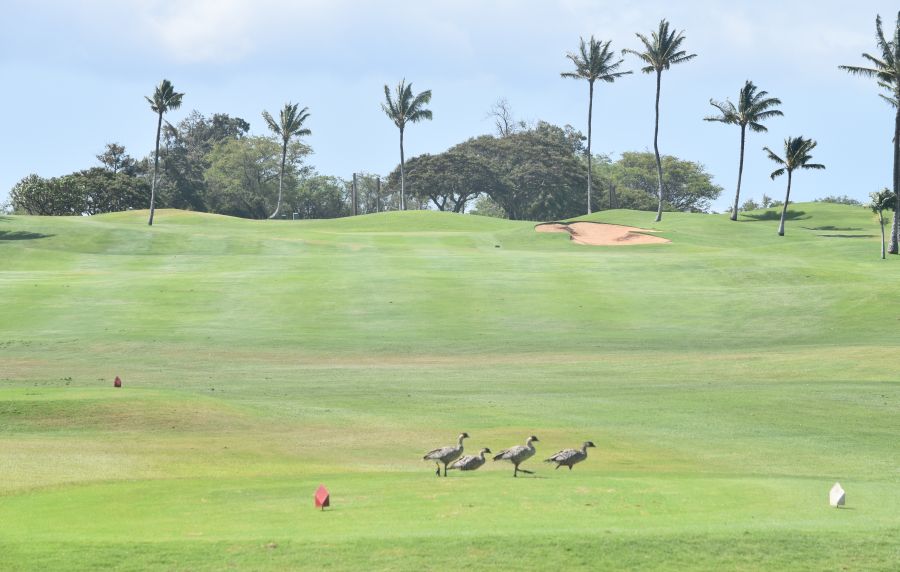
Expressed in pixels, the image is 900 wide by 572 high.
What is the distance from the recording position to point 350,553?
1327cm

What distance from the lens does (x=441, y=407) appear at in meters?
29.3

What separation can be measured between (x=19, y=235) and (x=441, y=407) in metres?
61.3

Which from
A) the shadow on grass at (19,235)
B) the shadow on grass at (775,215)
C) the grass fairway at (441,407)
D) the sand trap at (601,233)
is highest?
the shadow on grass at (775,215)

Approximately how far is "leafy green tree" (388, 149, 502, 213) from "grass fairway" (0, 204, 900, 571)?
302ft

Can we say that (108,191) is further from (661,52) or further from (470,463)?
→ (470,463)

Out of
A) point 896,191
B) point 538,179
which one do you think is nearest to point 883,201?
point 896,191

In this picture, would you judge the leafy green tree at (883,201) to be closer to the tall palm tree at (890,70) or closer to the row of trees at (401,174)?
the tall palm tree at (890,70)

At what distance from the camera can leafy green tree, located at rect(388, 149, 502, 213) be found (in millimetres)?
166000

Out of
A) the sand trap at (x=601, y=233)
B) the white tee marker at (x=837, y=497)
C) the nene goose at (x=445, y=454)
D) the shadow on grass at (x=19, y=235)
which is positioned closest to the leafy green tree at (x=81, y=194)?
the shadow on grass at (x=19, y=235)

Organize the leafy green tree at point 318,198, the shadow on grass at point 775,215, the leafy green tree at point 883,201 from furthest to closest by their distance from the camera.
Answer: the leafy green tree at point 318,198, the shadow on grass at point 775,215, the leafy green tree at point 883,201

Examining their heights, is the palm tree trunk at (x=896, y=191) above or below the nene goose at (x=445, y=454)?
above

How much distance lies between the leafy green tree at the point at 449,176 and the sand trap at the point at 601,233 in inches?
3131

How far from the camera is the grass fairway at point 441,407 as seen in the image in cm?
1402

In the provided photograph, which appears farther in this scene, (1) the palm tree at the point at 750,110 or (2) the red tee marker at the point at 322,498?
(1) the palm tree at the point at 750,110
